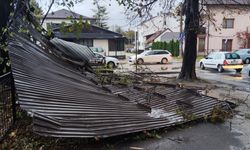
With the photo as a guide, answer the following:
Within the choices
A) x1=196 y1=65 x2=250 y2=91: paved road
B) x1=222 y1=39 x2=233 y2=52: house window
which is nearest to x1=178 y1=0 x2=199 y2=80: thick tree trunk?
x1=196 y1=65 x2=250 y2=91: paved road

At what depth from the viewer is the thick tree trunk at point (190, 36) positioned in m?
15.7

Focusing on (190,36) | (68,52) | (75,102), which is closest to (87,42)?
(190,36)

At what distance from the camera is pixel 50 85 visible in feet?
20.1

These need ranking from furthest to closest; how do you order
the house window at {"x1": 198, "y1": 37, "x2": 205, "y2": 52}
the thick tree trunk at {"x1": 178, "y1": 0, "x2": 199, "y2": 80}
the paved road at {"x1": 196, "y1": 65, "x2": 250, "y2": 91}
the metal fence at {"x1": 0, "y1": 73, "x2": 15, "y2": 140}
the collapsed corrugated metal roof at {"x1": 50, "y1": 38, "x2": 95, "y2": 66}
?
the house window at {"x1": 198, "y1": 37, "x2": 205, "y2": 52}
the paved road at {"x1": 196, "y1": 65, "x2": 250, "y2": 91}
the thick tree trunk at {"x1": 178, "y1": 0, "x2": 199, "y2": 80}
the collapsed corrugated metal roof at {"x1": 50, "y1": 38, "x2": 95, "y2": 66}
the metal fence at {"x1": 0, "y1": 73, "x2": 15, "y2": 140}

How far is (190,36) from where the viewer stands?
16656mm

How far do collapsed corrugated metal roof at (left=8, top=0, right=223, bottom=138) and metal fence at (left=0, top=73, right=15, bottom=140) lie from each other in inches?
17.2

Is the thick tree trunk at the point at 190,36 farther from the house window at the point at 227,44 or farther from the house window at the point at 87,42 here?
the house window at the point at 227,44

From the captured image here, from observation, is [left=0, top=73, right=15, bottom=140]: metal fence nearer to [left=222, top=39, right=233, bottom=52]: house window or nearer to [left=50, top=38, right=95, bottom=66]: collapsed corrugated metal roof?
[left=50, top=38, right=95, bottom=66]: collapsed corrugated metal roof

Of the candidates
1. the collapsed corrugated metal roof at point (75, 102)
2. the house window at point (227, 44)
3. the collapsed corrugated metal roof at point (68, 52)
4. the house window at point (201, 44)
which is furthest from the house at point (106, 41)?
the collapsed corrugated metal roof at point (75, 102)

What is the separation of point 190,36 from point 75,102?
→ 1196cm

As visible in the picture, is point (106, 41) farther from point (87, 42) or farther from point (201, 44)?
point (201, 44)

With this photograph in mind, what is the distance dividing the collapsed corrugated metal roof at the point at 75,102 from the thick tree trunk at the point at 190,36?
24.9ft

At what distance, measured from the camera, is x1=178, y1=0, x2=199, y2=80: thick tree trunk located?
1573 centimetres

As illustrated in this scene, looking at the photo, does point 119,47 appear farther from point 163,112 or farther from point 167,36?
point 163,112
